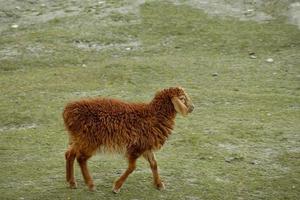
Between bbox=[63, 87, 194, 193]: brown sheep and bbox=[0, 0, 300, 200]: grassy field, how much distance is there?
0.45m

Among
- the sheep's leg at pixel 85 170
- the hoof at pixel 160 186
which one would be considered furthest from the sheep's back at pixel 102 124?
the hoof at pixel 160 186

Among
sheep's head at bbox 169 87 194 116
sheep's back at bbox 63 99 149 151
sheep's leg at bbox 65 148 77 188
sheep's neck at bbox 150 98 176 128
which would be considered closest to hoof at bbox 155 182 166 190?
sheep's back at bbox 63 99 149 151

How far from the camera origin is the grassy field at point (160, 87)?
8852 mm

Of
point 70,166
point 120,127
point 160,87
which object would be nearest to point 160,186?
point 120,127

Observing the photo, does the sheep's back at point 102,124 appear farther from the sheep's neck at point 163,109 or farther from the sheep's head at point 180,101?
the sheep's head at point 180,101

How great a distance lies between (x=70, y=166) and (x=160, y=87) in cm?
590

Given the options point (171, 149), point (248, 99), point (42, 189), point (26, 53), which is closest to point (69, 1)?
point (26, 53)

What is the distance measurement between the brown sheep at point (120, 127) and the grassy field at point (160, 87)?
454 mm

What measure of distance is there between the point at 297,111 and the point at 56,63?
21.8 feet

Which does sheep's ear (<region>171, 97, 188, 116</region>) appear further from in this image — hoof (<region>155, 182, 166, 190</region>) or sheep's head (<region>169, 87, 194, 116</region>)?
hoof (<region>155, 182, 166, 190</region>)

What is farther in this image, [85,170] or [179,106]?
[179,106]

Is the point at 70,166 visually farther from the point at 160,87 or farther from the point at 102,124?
the point at 160,87

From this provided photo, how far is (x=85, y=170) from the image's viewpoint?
27.1 feet

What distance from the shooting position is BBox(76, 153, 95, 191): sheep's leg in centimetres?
819
